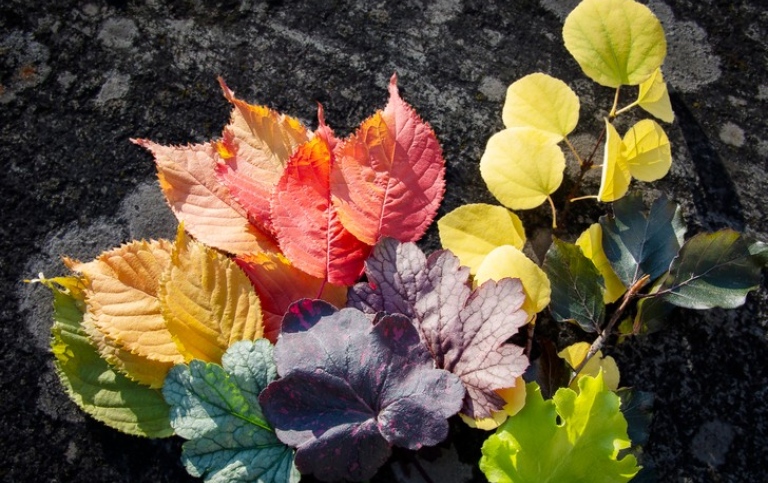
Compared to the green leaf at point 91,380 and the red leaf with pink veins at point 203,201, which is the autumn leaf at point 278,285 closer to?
the red leaf with pink veins at point 203,201

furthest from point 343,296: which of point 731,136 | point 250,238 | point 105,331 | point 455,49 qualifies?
point 731,136

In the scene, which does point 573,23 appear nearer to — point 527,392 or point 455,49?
point 455,49

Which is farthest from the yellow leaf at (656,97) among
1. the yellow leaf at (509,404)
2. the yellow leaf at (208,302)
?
the yellow leaf at (208,302)

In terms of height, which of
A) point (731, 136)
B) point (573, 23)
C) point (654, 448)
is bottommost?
point (654, 448)

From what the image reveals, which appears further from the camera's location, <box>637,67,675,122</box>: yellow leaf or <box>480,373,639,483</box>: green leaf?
<box>637,67,675,122</box>: yellow leaf

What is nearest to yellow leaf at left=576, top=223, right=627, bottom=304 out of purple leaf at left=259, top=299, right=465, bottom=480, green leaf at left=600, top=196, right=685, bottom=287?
green leaf at left=600, top=196, right=685, bottom=287

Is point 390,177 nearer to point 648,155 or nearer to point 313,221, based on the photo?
point 313,221

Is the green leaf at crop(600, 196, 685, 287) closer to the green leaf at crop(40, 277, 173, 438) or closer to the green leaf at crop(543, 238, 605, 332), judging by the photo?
the green leaf at crop(543, 238, 605, 332)
